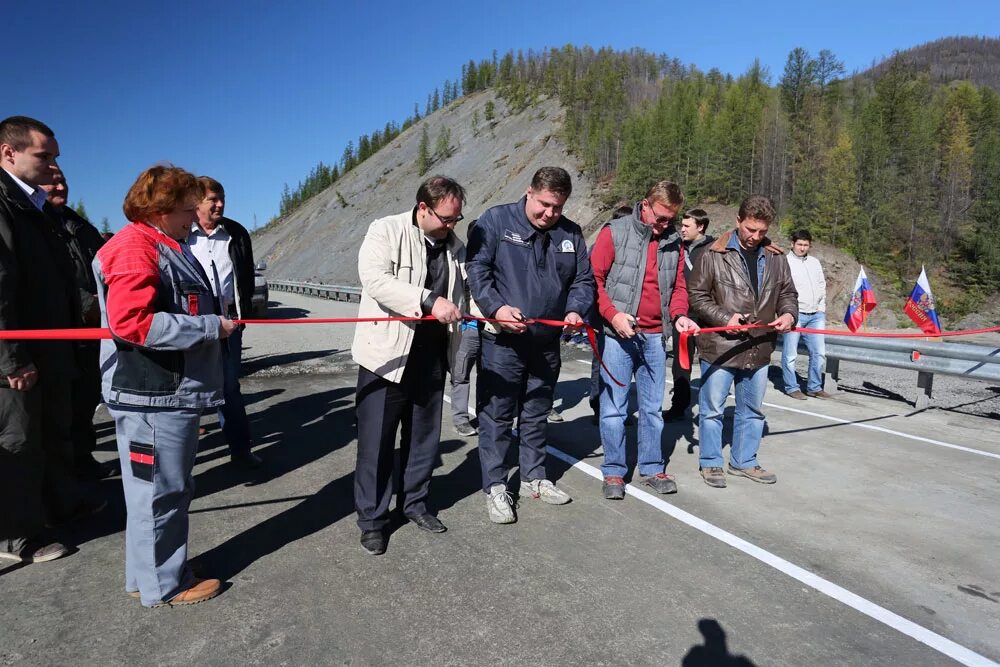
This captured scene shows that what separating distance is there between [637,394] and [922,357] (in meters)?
5.09

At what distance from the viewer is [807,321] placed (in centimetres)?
901

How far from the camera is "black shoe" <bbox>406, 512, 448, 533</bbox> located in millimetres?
3947

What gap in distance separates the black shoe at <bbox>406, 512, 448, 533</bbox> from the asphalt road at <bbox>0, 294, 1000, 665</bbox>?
6 centimetres

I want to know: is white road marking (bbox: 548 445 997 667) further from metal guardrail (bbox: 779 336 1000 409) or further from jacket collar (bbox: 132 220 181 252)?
metal guardrail (bbox: 779 336 1000 409)

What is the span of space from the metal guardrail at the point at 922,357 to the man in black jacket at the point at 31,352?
8.83 m

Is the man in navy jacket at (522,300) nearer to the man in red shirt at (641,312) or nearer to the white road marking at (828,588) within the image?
the man in red shirt at (641,312)

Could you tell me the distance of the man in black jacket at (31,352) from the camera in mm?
3367

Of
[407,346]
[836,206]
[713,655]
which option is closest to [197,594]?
[407,346]

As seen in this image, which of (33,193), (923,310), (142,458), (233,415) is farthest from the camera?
(923,310)

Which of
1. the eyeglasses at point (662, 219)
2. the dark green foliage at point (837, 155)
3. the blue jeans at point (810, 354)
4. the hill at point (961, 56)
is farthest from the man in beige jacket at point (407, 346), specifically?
the hill at point (961, 56)

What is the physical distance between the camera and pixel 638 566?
351 centimetres

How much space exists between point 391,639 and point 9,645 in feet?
5.53

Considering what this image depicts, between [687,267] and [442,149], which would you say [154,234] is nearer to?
[687,267]

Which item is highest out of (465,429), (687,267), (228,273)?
(687,267)
